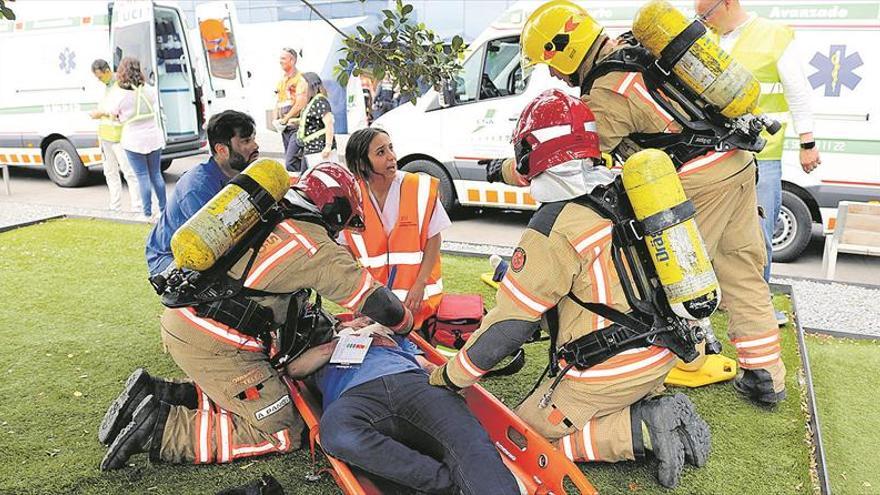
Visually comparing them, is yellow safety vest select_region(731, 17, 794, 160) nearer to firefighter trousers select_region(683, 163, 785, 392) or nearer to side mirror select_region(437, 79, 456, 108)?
firefighter trousers select_region(683, 163, 785, 392)

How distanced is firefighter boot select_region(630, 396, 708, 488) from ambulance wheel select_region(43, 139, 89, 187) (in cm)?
960

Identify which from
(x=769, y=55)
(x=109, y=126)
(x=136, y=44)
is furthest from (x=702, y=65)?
(x=136, y=44)

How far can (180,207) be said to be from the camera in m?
3.53

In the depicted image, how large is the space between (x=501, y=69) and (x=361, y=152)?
392 cm

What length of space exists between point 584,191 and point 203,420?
1.81 metres

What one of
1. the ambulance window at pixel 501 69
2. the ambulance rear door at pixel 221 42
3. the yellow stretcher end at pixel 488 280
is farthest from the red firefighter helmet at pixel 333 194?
the ambulance rear door at pixel 221 42

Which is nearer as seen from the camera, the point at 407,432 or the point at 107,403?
the point at 407,432

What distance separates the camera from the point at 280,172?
9.27 ft

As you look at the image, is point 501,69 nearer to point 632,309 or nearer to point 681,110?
point 681,110

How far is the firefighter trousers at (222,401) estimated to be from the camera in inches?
116

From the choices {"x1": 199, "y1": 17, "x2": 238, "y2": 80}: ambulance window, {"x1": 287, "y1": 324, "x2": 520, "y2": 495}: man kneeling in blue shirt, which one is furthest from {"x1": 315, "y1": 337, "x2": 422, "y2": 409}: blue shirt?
{"x1": 199, "y1": 17, "x2": 238, "y2": 80}: ambulance window

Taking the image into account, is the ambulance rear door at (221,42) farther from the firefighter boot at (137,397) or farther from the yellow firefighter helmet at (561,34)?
the yellow firefighter helmet at (561,34)

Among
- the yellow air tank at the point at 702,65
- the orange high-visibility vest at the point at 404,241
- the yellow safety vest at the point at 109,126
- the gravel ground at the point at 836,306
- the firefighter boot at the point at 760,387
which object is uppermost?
the yellow air tank at the point at 702,65

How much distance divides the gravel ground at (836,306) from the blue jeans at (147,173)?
633 centimetres
